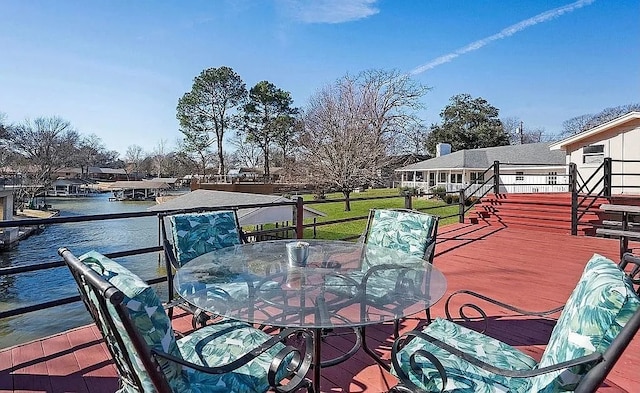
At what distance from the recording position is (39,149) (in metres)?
31.4

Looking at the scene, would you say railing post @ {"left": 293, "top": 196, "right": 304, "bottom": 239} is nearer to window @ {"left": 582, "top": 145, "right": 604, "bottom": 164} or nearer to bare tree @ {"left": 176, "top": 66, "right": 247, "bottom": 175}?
window @ {"left": 582, "top": 145, "right": 604, "bottom": 164}

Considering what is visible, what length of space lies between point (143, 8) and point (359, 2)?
5.43 meters

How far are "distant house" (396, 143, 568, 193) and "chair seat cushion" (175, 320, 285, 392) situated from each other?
15050 mm

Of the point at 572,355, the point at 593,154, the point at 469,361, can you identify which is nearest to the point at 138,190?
the point at 593,154

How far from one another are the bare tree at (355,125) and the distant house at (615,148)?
353 inches

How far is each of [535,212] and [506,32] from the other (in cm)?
1184

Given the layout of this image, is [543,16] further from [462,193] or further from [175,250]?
[175,250]

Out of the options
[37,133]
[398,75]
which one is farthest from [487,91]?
[37,133]

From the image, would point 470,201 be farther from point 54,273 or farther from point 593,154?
point 54,273

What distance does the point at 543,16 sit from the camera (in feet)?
43.6

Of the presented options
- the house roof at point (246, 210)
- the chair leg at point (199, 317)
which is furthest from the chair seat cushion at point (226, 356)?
the house roof at point (246, 210)

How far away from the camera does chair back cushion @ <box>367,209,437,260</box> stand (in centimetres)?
264

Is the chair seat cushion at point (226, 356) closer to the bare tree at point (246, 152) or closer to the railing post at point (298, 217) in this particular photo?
the railing post at point (298, 217)

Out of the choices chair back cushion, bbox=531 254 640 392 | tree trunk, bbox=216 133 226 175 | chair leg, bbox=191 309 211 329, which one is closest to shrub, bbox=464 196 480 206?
chair leg, bbox=191 309 211 329
